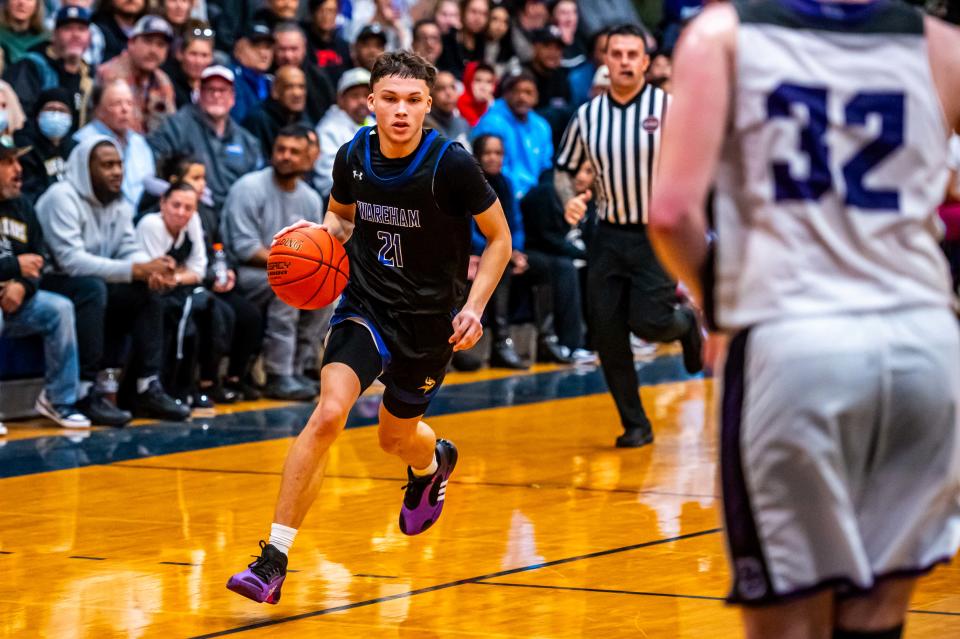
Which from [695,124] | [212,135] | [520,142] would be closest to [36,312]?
[212,135]

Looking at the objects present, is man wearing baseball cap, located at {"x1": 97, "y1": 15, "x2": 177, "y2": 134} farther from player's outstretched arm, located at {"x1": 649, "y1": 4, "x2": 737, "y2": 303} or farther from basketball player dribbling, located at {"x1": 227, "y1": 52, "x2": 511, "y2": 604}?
player's outstretched arm, located at {"x1": 649, "y1": 4, "x2": 737, "y2": 303}

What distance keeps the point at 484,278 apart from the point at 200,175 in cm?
505

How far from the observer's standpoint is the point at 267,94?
40.4ft

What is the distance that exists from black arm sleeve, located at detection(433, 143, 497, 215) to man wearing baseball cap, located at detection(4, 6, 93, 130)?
5.90m

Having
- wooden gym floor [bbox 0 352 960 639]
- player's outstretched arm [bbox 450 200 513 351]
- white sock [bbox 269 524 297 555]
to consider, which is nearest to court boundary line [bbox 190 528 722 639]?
wooden gym floor [bbox 0 352 960 639]

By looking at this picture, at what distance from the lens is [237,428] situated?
9.24m

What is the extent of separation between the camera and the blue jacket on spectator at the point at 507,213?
12.2m

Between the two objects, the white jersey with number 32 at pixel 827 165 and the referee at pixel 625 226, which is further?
the referee at pixel 625 226

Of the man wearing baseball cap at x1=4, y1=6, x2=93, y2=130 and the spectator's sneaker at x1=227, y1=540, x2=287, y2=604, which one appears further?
the man wearing baseball cap at x1=4, y1=6, x2=93, y2=130

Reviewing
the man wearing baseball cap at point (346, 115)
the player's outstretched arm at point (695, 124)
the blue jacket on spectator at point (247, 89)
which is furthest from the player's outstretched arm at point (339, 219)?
the blue jacket on spectator at point (247, 89)

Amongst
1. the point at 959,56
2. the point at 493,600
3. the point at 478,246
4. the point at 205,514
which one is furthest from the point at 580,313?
the point at 959,56

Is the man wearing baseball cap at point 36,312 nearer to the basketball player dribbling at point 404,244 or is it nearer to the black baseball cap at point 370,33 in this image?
the basketball player dribbling at point 404,244

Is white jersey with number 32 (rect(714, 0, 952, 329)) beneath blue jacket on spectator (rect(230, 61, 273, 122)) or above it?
above

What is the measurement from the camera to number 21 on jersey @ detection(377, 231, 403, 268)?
5711mm
